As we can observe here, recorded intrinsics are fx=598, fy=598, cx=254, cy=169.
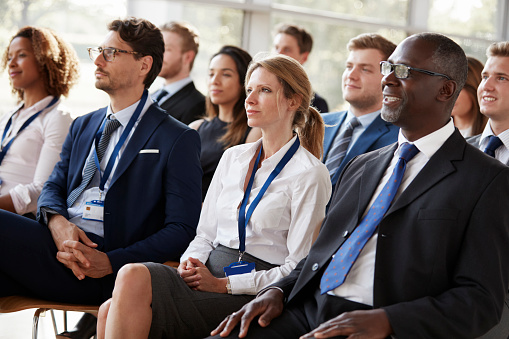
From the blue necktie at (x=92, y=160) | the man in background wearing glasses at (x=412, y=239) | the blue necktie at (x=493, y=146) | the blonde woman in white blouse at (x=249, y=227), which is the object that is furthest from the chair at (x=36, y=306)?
the blue necktie at (x=493, y=146)

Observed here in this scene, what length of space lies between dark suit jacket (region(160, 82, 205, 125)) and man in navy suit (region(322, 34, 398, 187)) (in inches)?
45.5

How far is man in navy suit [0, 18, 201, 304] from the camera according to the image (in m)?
2.61

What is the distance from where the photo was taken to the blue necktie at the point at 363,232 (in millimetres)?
1861

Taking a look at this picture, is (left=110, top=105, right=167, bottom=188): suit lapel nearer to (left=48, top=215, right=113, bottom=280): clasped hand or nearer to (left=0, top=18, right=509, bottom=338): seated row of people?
(left=0, top=18, right=509, bottom=338): seated row of people

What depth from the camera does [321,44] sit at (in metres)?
7.05

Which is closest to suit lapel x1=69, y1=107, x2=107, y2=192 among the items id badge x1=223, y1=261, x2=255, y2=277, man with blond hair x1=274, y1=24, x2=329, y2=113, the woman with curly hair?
the woman with curly hair

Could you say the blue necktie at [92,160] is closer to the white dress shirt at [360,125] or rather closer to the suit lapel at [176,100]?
the white dress shirt at [360,125]

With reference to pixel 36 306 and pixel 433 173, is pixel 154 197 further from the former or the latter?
pixel 433 173

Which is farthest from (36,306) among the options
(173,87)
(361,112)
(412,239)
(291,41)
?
(291,41)

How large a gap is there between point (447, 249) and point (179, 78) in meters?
3.46

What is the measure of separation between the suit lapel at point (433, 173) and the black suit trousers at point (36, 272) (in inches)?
57.1

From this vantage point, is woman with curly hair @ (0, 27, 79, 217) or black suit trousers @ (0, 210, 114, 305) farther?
woman with curly hair @ (0, 27, 79, 217)

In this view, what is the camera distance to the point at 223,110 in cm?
423

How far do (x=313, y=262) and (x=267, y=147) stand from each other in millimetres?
744
